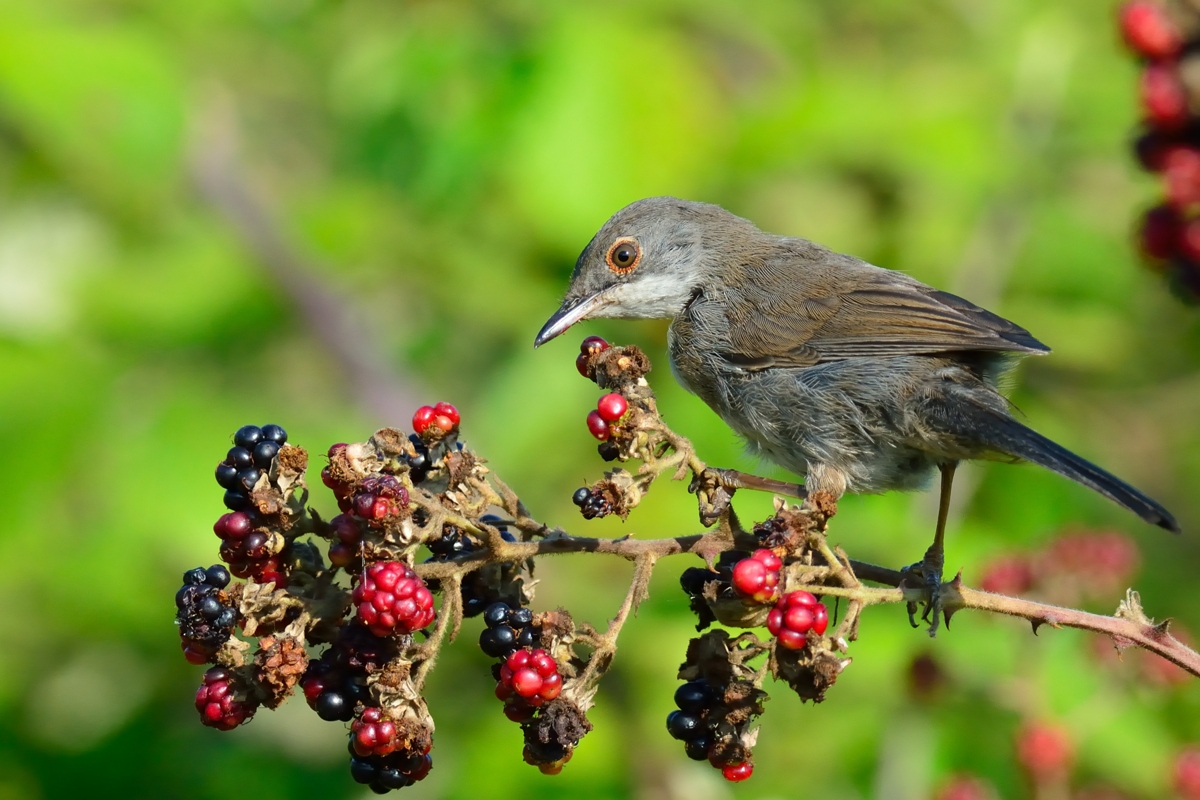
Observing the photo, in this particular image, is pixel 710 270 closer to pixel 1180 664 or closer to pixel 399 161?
pixel 399 161

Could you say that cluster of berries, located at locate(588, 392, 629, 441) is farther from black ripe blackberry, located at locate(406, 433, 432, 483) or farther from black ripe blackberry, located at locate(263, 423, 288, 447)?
black ripe blackberry, located at locate(263, 423, 288, 447)

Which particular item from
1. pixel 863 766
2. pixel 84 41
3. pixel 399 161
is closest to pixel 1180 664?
pixel 863 766

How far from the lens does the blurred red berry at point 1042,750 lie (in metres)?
4.07

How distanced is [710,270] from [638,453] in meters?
2.47

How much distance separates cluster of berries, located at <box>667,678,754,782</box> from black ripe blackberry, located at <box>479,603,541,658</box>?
367mm

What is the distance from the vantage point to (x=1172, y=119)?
13.2 feet

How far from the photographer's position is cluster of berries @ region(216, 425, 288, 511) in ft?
9.00

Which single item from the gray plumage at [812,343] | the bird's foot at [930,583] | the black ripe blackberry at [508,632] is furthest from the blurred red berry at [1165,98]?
the black ripe blackberry at [508,632]

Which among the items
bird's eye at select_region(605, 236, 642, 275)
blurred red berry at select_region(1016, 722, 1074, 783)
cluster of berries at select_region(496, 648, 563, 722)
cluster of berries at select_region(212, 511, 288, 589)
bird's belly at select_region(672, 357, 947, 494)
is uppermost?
bird's eye at select_region(605, 236, 642, 275)

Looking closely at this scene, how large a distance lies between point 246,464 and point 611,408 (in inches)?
32.4

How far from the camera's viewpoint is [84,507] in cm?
548

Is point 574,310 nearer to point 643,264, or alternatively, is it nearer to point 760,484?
point 643,264

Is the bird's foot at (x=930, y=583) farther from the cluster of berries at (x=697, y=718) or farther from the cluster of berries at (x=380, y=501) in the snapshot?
the cluster of berries at (x=380, y=501)

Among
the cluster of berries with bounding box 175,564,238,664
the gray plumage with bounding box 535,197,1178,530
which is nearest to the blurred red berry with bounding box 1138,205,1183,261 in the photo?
the gray plumage with bounding box 535,197,1178,530
